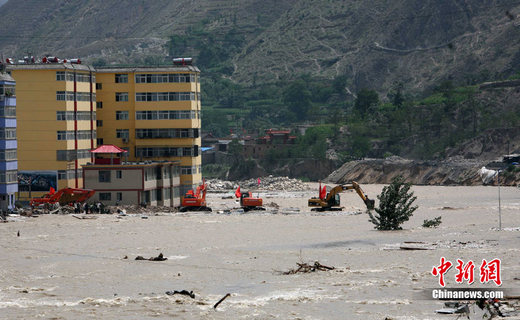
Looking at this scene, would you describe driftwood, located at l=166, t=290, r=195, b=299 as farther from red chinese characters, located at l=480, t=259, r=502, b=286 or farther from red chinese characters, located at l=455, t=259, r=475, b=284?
red chinese characters, located at l=480, t=259, r=502, b=286

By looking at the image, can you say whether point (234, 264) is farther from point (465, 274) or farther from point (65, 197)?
point (65, 197)

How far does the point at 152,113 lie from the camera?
315 feet

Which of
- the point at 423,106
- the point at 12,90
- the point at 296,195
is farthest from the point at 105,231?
the point at 423,106

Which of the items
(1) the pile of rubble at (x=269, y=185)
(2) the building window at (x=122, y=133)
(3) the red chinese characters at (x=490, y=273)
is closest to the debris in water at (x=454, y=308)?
(3) the red chinese characters at (x=490, y=273)

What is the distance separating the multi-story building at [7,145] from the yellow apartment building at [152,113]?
2005 centimetres

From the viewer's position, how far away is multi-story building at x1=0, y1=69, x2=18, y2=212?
75.2 meters

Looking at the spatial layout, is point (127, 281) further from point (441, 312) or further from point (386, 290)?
point (441, 312)

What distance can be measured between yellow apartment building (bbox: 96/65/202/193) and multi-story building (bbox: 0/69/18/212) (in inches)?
789

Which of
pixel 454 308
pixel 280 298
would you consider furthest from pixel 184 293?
pixel 454 308

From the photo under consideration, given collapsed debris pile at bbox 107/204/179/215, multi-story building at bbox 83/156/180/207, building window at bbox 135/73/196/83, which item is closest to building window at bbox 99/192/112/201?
multi-story building at bbox 83/156/180/207

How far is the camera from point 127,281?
137 feet

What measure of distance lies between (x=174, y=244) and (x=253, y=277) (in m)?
14.8

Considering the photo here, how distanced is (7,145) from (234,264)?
114 ft

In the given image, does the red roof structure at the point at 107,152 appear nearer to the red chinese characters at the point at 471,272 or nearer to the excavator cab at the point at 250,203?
the excavator cab at the point at 250,203
